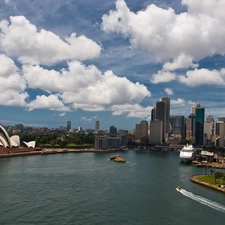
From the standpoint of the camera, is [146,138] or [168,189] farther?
[146,138]

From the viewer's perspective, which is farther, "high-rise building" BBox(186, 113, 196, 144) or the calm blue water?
"high-rise building" BBox(186, 113, 196, 144)

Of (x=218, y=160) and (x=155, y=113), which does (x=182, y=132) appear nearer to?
(x=155, y=113)

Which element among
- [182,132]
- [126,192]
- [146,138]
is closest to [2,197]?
[126,192]

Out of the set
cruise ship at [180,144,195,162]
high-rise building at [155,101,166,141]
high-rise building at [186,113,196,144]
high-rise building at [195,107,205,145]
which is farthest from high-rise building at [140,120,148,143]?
cruise ship at [180,144,195,162]

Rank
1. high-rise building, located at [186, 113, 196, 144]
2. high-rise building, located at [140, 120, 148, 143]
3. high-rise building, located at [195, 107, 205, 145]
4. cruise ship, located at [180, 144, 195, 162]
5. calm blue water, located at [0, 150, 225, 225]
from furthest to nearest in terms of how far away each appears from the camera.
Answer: high-rise building, located at [186, 113, 196, 144] → high-rise building, located at [140, 120, 148, 143] → high-rise building, located at [195, 107, 205, 145] → cruise ship, located at [180, 144, 195, 162] → calm blue water, located at [0, 150, 225, 225]

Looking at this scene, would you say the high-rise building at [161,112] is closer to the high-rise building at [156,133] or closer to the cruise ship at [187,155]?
the high-rise building at [156,133]

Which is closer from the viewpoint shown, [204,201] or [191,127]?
[204,201]

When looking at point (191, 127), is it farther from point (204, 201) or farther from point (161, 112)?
point (204, 201)

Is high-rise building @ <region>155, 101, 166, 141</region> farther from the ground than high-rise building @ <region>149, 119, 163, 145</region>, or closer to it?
farther from the ground

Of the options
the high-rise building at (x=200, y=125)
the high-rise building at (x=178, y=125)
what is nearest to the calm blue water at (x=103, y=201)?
the high-rise building at (x=200, y=125)

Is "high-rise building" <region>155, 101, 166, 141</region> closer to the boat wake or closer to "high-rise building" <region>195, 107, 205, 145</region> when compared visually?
"high-rise building" <region>195, 107, 205, 145</region>

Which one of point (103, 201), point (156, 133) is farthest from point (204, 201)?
point (156, 133)
